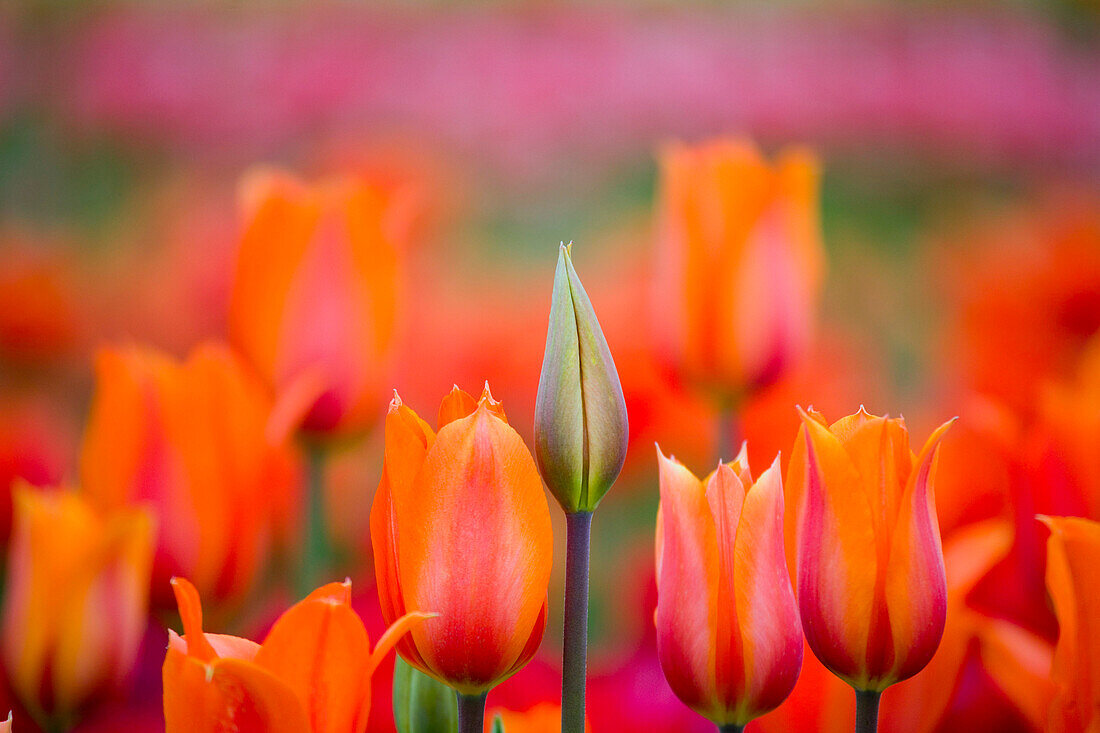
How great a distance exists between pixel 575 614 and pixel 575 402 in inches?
1.8

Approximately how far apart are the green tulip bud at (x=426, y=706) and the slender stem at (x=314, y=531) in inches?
5.9

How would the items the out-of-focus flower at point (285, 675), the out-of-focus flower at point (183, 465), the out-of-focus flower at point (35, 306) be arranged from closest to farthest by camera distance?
1. the out-of-focus flower at point (285, 675)
2. the out-of-focus flower at point (183, 465)
3. the out-of-focus flower at point (35, 306)

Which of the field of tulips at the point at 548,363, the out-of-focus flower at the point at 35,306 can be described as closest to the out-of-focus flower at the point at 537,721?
the field of tulips at the point at 548,363

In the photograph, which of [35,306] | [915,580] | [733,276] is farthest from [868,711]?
Answer: [35,306]

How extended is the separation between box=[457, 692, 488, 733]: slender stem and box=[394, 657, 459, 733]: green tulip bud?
0.02 meters

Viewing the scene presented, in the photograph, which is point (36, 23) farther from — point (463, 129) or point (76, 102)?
point (463, 129)

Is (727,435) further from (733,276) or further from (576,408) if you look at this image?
(576,408)

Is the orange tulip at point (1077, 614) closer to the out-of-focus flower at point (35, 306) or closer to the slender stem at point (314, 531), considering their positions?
the slender stem at point (314, 531)

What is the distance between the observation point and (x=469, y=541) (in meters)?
0.20

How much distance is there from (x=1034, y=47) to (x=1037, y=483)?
0.28m

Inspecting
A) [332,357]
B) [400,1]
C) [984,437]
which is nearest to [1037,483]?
[984,437]

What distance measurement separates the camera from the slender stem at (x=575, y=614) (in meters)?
0.21

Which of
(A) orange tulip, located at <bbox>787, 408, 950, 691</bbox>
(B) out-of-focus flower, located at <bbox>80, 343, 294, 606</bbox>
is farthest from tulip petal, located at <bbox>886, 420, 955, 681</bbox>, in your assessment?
(B) out-of-focus flower, located at <bbox>80, 343, 294, 606</bbox>

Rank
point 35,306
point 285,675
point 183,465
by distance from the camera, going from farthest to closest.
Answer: point 35,306, point 183,465, point 285,675
